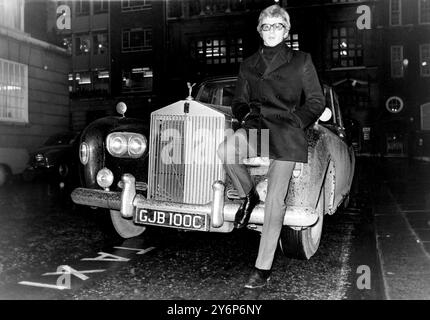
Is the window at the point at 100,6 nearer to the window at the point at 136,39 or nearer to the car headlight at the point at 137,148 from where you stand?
the window at the point at 136,39

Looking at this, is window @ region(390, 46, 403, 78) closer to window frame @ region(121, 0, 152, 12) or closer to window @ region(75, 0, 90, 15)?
window frame @ region(121, 0, 152, 12)

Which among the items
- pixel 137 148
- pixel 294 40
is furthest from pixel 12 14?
pixel 294 40

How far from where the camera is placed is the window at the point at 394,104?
88.0 feet

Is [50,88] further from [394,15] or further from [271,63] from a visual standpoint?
[394,15]

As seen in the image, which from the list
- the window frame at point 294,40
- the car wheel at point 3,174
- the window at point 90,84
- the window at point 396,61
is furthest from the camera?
the window at point 90,84

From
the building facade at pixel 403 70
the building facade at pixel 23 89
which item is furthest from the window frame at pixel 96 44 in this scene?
the building facade at pixel 403 70

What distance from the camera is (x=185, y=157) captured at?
3523 millimetres

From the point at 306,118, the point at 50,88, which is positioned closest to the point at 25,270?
the point at 306,118

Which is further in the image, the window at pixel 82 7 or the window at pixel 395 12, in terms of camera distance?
the window at pixel 82 7

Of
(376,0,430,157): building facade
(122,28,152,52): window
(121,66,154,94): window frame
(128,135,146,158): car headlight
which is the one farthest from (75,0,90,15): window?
(128,135,146,158): car headlight

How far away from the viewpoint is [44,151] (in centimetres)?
1116

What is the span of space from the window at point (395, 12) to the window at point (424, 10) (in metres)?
1.25

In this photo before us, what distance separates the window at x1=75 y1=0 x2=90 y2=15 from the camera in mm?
33781
